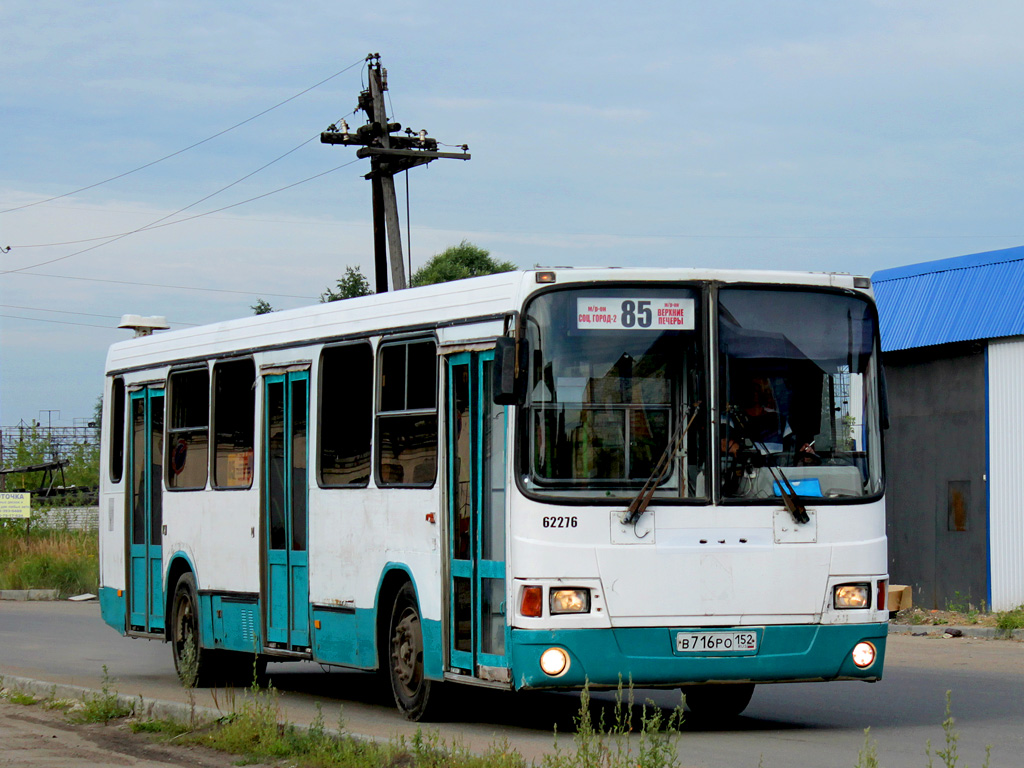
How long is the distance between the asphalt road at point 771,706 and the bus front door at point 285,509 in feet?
2.25

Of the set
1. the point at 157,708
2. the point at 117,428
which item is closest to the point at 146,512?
the point at 117,428

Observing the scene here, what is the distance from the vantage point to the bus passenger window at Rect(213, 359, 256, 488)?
544 inches

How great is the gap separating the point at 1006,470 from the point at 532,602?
13768mm

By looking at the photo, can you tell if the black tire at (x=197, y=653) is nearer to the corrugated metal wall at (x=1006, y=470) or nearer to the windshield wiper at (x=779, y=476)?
the windshield wiper at (x=779, y=476)

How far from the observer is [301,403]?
12969 mm

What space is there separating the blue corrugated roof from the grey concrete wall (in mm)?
298

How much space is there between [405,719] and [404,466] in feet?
5.67

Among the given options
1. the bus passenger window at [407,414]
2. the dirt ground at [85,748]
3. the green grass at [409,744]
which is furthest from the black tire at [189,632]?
the bus passenger window at [407,414]

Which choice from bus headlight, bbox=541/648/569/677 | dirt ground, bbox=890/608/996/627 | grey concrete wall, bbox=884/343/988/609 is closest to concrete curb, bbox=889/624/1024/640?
dirt ground, bbox=890/608/996/627

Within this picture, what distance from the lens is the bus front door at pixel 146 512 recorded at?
50.7ft

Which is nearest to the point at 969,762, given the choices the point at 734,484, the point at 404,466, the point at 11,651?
the point at 734,484

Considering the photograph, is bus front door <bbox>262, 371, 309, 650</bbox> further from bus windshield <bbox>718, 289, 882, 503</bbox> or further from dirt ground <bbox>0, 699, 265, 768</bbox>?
bus windshield <bbox>718, 289, 882, 503</bbox>

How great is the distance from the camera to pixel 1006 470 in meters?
22.0

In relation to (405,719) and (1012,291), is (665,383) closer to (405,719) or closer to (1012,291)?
(405,719)
